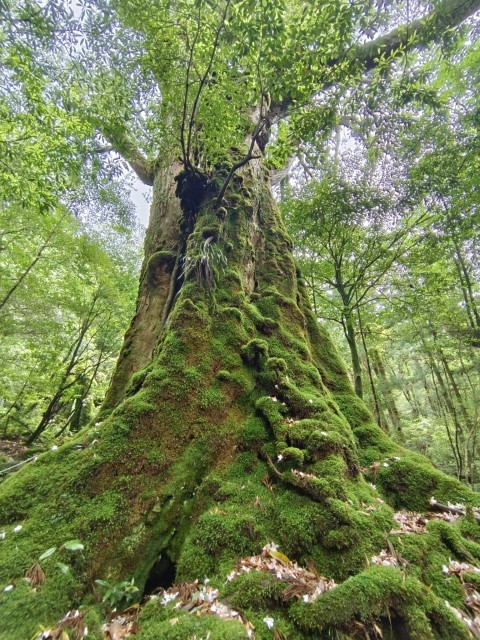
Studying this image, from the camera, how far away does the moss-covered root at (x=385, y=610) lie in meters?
1.51

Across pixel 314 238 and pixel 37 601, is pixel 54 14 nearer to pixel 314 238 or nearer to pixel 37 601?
pixel 37 601

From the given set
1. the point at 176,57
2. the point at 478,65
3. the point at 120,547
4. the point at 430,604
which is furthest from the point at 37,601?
the point at 478,65

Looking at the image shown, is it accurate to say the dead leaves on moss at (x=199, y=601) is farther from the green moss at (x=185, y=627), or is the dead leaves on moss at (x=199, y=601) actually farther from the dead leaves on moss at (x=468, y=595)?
the dead leaves on moss at (x=468, y=595)

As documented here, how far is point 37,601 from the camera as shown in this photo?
64.0 inches

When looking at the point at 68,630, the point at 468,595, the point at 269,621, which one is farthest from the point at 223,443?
the point at 468,595

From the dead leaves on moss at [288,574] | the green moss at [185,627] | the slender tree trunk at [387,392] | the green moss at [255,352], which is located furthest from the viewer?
the slender tree trunk at [387,392]

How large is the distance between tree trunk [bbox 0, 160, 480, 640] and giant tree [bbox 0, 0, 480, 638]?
0.01 m

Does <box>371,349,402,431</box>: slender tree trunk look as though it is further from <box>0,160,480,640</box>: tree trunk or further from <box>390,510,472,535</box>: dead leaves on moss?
<box>390,510,472,535</box>: dead leaves on moss

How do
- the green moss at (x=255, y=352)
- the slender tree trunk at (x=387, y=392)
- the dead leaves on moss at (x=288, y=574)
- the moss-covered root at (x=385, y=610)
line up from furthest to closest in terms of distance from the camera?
the slender tree trunk at (x=387, y=392) → the green moss at (x=255, y=352) → the dead leaves on moss at (x=288, y=574) → the moss-covered root at (x=385, y=610)

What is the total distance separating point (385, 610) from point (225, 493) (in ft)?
4.16

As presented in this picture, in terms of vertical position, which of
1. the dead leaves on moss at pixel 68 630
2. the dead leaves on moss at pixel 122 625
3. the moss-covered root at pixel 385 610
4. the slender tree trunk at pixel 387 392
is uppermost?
the slender tree trunk at pixel 387 392

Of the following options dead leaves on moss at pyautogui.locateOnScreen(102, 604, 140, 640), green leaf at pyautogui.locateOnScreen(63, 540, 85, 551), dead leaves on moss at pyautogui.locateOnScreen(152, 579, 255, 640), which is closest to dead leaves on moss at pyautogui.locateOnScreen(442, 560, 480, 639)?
dead leaves on moss at pyautogui.locateOnScreen(152, 579, 255, 640)

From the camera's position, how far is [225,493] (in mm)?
2412

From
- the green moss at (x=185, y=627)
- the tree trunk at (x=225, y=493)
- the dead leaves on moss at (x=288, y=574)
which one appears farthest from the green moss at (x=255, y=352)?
the green moss at (x=185, y=627)
